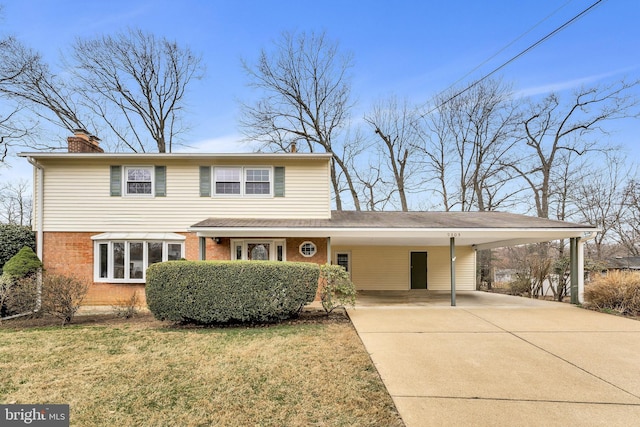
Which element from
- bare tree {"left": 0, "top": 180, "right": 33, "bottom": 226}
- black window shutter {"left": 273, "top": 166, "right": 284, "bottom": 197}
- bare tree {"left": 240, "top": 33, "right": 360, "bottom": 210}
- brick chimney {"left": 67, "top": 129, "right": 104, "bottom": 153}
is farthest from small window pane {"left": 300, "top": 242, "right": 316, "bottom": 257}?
bare tree {"left": 0, "top": 180, "right": 33, "bottom": 226}

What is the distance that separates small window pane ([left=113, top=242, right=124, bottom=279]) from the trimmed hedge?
158 inches

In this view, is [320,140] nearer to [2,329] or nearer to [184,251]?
[184,251]

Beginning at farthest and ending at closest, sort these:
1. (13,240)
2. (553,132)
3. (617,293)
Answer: (553,132) < (13,240) < (617,293)

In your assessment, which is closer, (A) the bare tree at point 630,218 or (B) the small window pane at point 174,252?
(B) the small window pane at point 174,252

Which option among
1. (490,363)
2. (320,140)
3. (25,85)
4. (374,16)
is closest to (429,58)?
(374,16)

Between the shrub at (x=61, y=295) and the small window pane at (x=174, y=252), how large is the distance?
286 centimetres

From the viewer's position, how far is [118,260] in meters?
10.8

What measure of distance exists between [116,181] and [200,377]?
28.9 ft

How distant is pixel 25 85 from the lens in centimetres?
1653

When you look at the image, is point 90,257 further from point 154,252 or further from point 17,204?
point 17,204

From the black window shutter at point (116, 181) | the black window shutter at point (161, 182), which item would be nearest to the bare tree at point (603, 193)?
the black window shutter at point (161, 182)

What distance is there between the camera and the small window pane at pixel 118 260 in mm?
10727

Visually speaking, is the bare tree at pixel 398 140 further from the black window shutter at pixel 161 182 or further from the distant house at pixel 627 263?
the black window shutter at pixel 161 182

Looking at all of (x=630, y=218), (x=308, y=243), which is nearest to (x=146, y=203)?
(x=308, y=243)
